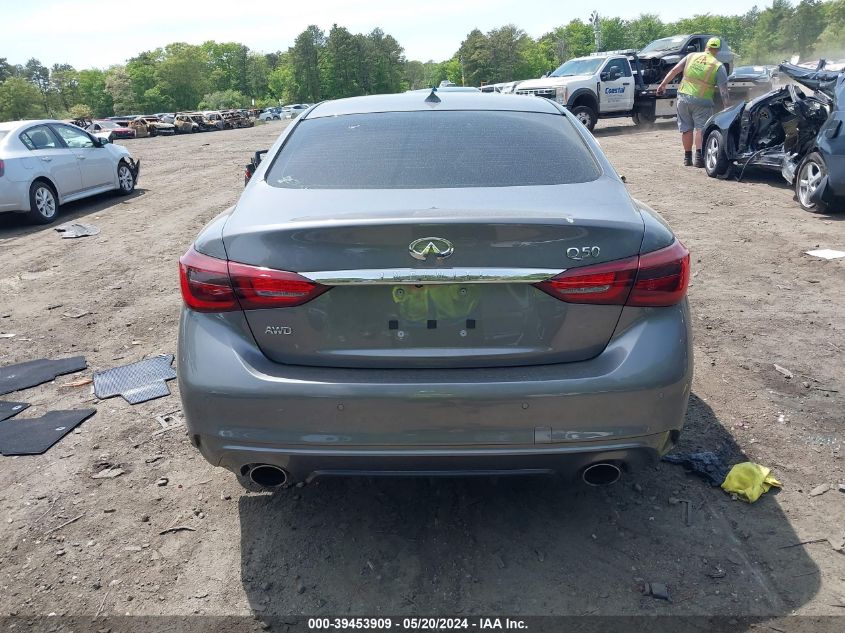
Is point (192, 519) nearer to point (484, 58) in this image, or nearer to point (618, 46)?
point (484, 58)

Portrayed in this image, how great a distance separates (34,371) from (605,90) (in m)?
18.7

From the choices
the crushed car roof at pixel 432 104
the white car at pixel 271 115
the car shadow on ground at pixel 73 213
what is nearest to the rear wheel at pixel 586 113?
the car shadow on ground at pixel 73 213

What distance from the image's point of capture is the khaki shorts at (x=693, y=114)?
12.5 meters

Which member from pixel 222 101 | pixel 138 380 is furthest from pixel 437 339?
pixel 222 101

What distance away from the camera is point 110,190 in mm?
13172

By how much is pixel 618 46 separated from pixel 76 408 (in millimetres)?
142834

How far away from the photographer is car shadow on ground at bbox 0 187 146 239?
1083 cm

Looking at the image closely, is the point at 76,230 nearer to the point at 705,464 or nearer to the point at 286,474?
the point at 286,474

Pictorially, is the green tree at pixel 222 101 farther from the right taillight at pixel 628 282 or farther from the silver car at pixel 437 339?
the right taillight at pixel 628 282

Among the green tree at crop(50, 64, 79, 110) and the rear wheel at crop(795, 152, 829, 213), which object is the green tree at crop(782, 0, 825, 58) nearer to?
the green tree at crop(50, 64, 79, 110)

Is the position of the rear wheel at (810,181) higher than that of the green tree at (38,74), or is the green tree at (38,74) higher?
the green tree at (38,74)

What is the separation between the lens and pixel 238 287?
2570 millimetres

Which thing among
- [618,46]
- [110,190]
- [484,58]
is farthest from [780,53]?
[110,190]

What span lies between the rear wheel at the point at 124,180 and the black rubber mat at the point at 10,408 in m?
9.78
